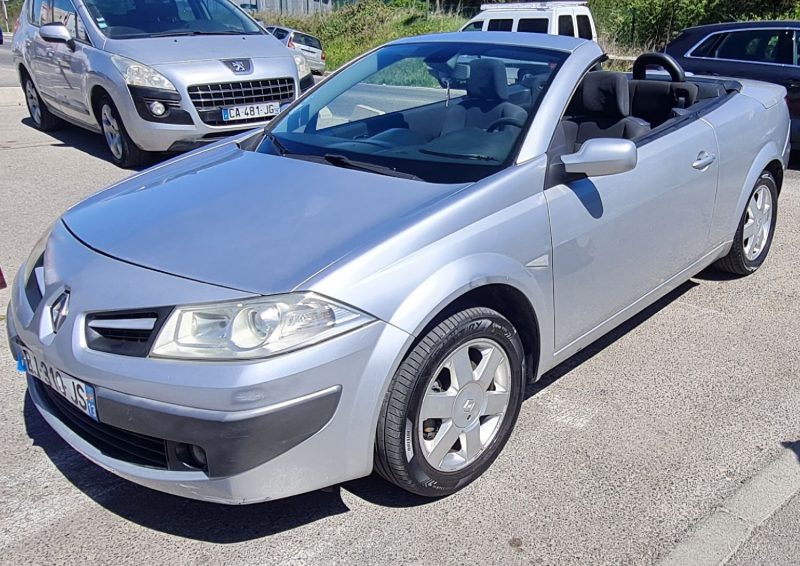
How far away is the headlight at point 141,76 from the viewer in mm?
7082

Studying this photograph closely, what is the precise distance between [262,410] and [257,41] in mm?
6391

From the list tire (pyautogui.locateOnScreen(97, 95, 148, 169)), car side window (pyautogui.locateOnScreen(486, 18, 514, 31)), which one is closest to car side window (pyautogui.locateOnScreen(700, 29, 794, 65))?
tire (pyautogui.locateOnScreen(97, 95, 148, 169))

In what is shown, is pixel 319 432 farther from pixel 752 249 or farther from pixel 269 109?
pixel 269 109

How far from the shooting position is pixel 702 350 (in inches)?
162

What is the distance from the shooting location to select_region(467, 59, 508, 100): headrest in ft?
11.7

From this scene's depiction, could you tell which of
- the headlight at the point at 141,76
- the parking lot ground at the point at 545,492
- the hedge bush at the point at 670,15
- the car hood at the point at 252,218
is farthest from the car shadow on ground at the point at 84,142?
the hedge bush at the point at 670,15

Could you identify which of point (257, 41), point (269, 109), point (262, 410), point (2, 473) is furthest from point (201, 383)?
point (257, 41)

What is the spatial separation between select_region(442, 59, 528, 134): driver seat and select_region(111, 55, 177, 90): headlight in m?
4.19

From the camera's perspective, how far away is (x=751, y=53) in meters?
8.67

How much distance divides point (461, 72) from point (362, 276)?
1.69 m

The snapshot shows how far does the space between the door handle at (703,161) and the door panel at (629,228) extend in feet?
0.04

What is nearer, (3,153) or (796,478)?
(796,478)

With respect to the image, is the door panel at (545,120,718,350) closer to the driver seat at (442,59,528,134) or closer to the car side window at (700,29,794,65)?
the driver seat at (442,59,528,134)

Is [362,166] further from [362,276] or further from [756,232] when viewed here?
[756,232]
